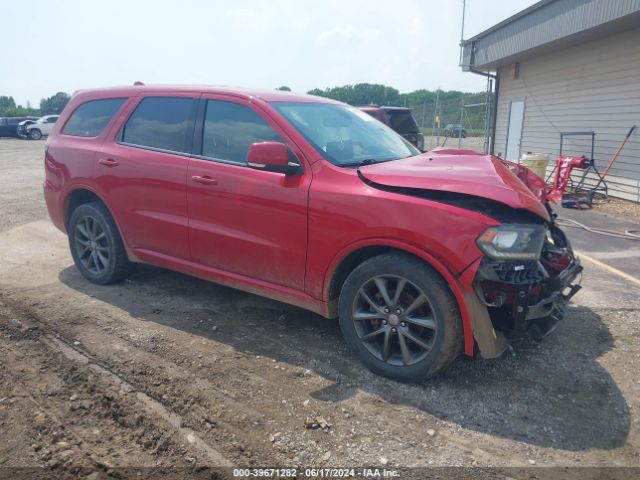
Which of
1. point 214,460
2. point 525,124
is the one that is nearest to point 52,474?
point 214,460

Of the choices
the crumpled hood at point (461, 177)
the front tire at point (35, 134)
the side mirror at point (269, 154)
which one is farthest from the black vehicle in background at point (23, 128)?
the crumpled hood at point (461, 177)

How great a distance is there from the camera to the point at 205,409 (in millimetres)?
2971

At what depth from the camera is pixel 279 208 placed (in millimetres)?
3619

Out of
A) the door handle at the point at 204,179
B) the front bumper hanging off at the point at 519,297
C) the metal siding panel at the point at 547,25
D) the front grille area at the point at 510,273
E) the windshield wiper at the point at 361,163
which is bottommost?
the front bumper hanging off at the point at 519,297

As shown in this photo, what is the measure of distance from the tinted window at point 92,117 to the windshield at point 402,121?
8.91 m

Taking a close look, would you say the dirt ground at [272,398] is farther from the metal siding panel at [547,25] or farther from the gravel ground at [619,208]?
the metal siding panel at [547,25]

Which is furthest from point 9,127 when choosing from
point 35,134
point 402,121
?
point 402,121

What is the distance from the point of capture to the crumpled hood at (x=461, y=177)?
3.03 metres

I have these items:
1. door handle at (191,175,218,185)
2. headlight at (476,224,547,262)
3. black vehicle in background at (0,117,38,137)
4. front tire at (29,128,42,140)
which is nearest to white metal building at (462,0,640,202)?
headlight at (476,224,547,262)

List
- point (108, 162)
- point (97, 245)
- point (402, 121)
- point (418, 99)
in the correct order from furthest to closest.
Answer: point (418, 99) < point (402, 121) < point (97, 245) < point (108, 162)

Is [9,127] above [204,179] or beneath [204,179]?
above

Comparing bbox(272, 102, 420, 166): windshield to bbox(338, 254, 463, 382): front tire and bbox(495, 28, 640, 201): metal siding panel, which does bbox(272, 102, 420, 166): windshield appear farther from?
bbox(495, 28, 640, 201): metal siding panel

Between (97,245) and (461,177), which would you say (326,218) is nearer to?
(461,177)

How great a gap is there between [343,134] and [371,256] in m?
1.15
